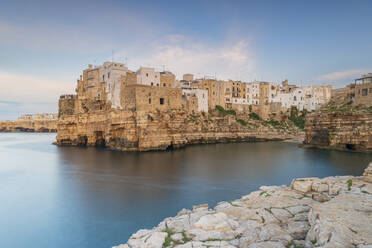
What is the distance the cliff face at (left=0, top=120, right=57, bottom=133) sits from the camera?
10681cm

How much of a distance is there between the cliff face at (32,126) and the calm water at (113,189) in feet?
284

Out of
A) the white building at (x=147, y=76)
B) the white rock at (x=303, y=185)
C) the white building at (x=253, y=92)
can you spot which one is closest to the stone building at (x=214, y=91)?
the white building at (x=253, y=92)

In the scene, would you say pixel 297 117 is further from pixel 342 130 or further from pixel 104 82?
pixel 104 82

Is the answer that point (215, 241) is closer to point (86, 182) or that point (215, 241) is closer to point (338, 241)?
point (338, 241)

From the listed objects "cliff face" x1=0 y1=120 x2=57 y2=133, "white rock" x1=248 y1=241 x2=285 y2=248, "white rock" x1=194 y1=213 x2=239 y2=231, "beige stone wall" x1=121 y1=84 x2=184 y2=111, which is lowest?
"white rock" x1=194 y1=213 x2=239 y2=231

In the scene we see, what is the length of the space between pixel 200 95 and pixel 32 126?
94.4 metres

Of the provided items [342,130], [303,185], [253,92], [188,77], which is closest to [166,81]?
[188,77]

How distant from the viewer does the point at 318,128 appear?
119ft

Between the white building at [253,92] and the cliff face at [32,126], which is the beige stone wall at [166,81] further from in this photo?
the cliff face at [32,126]

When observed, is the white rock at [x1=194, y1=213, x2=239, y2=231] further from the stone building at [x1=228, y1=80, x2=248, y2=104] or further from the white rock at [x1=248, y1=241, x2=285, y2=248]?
the stone building at [x1=228, y1=80, x2=248, y2=104]

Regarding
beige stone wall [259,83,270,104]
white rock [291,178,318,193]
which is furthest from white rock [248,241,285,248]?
beige stone wall [259,83,270,104]

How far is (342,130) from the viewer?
107 ft

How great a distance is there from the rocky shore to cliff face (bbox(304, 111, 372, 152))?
86.5 ft

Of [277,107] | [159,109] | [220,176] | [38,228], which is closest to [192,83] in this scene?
[159,109]
